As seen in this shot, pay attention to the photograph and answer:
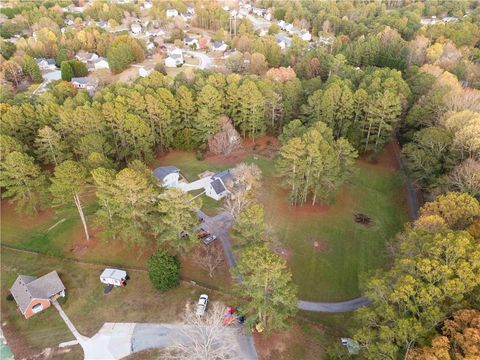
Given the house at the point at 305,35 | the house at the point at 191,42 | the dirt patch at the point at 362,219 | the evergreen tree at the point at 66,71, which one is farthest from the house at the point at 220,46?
the dirt patch at the point at 362,219

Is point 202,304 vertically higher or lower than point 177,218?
lower

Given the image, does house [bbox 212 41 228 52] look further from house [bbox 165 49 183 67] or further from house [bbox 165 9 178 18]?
house [bbox 165 9 178 18]

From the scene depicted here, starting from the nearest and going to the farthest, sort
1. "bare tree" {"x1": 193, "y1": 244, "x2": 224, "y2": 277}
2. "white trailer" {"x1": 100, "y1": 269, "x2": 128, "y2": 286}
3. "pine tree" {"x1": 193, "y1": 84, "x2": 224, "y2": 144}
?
"white trailer" {"x1": 100, "y1": 269, "x2": 128, "y2": 286} → "bare tree" {"x1": 193, "y1": 244, "x2": 224, "y2": 277} → "pine tree" {"x1": 193, "y1": 84, "x2": 224, "y2": 144}

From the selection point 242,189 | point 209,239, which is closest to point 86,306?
point 209,239

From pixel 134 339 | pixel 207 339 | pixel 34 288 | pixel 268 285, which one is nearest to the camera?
pixel 207 339

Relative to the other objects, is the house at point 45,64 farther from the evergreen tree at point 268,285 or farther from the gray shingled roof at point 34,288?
the evergreen tree at point 268,285

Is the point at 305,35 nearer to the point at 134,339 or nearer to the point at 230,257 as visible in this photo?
the point at 230,257

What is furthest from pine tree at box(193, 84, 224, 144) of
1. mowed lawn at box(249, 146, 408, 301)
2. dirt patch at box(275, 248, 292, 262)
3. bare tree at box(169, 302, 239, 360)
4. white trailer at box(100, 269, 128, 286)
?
bare tree at box(169, 302, 239, 360)
